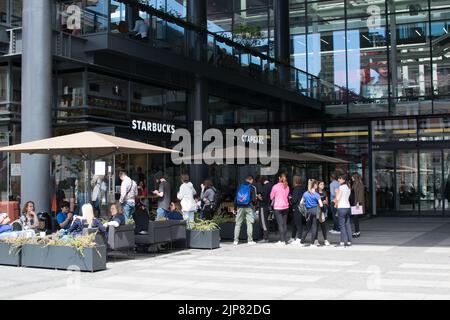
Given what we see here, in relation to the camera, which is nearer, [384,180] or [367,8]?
[384,180]

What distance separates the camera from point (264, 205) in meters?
16.0

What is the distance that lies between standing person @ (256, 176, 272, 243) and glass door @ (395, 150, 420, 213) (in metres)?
11.3

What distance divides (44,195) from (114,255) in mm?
3720

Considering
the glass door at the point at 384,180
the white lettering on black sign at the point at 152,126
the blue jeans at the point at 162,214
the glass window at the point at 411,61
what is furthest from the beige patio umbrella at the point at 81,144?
the glass window at the point at 411,61

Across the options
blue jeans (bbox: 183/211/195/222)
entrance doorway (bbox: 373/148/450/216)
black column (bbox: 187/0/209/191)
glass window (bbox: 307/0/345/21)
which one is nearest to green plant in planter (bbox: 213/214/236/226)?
blue jeans (bbox: 183/211/195/222)

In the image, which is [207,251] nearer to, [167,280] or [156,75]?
[167,280]

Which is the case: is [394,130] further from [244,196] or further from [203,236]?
[203,236]

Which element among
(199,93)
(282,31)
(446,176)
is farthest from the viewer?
(282,31)

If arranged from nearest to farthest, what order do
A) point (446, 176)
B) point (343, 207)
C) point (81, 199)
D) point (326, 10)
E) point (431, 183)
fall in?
point (343, 207)
point (81, 199)
point (446, 176)
point (431, 183)
point (326, 10)

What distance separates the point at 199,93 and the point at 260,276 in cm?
1221

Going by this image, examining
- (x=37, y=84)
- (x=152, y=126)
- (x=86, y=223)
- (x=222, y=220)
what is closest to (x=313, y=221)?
(x=222, y=220)

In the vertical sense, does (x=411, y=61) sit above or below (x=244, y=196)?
above

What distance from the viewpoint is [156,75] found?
19594 millimetres
